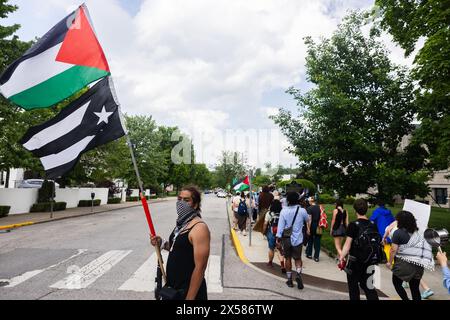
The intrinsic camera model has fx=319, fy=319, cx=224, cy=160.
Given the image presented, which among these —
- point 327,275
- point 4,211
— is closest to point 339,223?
point 327,275

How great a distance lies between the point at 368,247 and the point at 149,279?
415 cm

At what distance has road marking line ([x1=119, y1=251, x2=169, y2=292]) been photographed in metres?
5.73

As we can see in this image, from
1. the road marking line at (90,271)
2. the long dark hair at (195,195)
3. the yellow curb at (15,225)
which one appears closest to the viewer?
the long dark hair at (195,195)

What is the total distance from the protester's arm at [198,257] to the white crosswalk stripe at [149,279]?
309 cm

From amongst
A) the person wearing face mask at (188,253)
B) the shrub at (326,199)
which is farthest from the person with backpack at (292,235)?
the shrub at (326,199)

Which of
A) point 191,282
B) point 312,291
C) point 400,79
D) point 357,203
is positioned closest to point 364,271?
point 357,203

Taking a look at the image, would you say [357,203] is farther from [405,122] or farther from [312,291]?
[405,122]

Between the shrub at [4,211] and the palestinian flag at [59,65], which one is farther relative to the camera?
the shrub at [4,211]

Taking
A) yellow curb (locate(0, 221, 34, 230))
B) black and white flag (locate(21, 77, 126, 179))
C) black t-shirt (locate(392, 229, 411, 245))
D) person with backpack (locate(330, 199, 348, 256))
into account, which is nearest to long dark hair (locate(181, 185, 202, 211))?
black and white flag (locate(21, 77, 126, 179))

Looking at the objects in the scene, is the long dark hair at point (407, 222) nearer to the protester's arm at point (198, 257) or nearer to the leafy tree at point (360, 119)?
the protester's arm at point (198, 257)

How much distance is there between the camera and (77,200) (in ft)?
94.4

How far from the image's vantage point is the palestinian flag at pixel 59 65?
13.6ft

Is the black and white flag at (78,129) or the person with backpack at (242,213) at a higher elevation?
the black and white flag at (78,129)

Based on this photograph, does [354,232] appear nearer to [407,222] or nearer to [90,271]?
[407,222]
